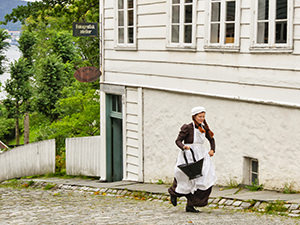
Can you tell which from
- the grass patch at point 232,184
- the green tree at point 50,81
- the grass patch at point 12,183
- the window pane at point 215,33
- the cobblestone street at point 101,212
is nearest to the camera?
the cobblestone street at point 101,212

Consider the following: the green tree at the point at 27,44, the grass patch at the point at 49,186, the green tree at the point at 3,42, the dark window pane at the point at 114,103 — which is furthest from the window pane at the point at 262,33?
the green tree at the point at 27,44

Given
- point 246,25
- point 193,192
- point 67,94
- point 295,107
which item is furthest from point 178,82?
point 67,94

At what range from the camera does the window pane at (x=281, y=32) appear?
1123cm

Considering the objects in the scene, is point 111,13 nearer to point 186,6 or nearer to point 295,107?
point 186,6

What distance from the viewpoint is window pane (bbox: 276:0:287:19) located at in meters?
11.2

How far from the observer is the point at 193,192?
967cm

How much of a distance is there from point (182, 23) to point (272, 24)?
9.82 ft

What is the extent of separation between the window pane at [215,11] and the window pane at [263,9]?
125 centimetres

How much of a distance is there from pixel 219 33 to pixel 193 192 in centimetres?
441

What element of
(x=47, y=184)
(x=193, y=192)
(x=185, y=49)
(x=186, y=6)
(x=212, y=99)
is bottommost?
(x=47, y=184)

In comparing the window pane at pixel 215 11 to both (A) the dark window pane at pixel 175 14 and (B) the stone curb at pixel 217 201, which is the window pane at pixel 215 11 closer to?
(A) the dark window pane at pixel 175 14

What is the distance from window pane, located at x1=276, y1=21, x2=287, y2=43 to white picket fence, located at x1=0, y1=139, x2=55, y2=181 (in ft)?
37.2

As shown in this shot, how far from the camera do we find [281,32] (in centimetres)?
1130

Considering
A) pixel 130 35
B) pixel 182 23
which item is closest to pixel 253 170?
pixel 182 23
